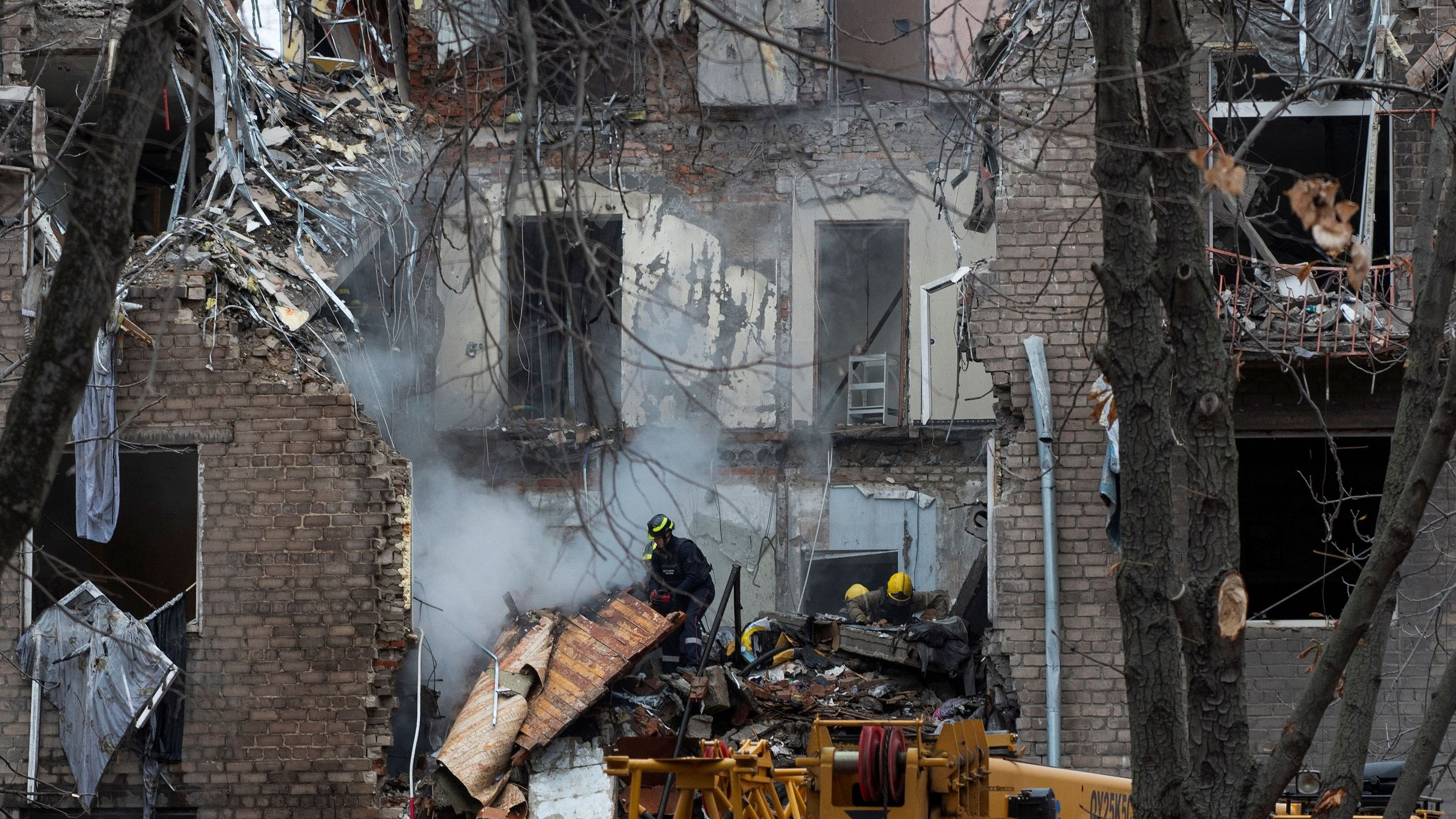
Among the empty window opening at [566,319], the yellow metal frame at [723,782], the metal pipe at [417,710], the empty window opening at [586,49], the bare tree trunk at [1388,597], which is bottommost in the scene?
the metal pipe at [417,710]

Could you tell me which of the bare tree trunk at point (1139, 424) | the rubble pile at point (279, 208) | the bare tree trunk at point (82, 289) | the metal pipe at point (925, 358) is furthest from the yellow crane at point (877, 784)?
the metal pipe at point (925, 358)

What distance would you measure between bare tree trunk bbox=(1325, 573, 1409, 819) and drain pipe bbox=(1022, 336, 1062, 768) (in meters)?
5.27

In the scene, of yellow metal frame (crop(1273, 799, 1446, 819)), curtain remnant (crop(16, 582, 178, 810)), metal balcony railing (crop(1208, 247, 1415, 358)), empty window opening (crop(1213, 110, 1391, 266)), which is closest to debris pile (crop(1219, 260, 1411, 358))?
metal balcony railing (crop(1208, 247, 1415, 358))

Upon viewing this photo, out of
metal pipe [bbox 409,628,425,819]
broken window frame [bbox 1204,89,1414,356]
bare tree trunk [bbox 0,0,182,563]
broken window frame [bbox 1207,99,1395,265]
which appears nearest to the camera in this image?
bare tree trunk [bbox 0,0,182,563]

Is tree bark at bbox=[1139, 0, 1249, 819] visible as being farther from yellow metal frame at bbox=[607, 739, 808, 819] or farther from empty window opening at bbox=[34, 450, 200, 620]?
empty window opening at bbox=[34, 450, 200, 620]

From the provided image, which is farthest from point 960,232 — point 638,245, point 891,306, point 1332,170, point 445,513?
point 445,513

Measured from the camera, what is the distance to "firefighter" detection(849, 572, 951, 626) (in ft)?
48.2

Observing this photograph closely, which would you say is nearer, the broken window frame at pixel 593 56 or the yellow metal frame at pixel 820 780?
the broken window frame at pixel 593 56

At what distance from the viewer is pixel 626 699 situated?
1174 centimetres

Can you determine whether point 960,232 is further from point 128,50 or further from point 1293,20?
point 128,50

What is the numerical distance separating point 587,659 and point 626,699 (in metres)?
0.52

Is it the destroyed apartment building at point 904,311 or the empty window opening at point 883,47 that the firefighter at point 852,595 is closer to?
the destroyed apartment building at point 904,311

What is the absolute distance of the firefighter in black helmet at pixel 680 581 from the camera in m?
12.9

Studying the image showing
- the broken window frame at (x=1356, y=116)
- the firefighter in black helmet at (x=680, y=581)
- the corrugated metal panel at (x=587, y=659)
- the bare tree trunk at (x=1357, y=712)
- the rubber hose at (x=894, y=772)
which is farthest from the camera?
the firefighter in black helmet at (x=680, y=581)
